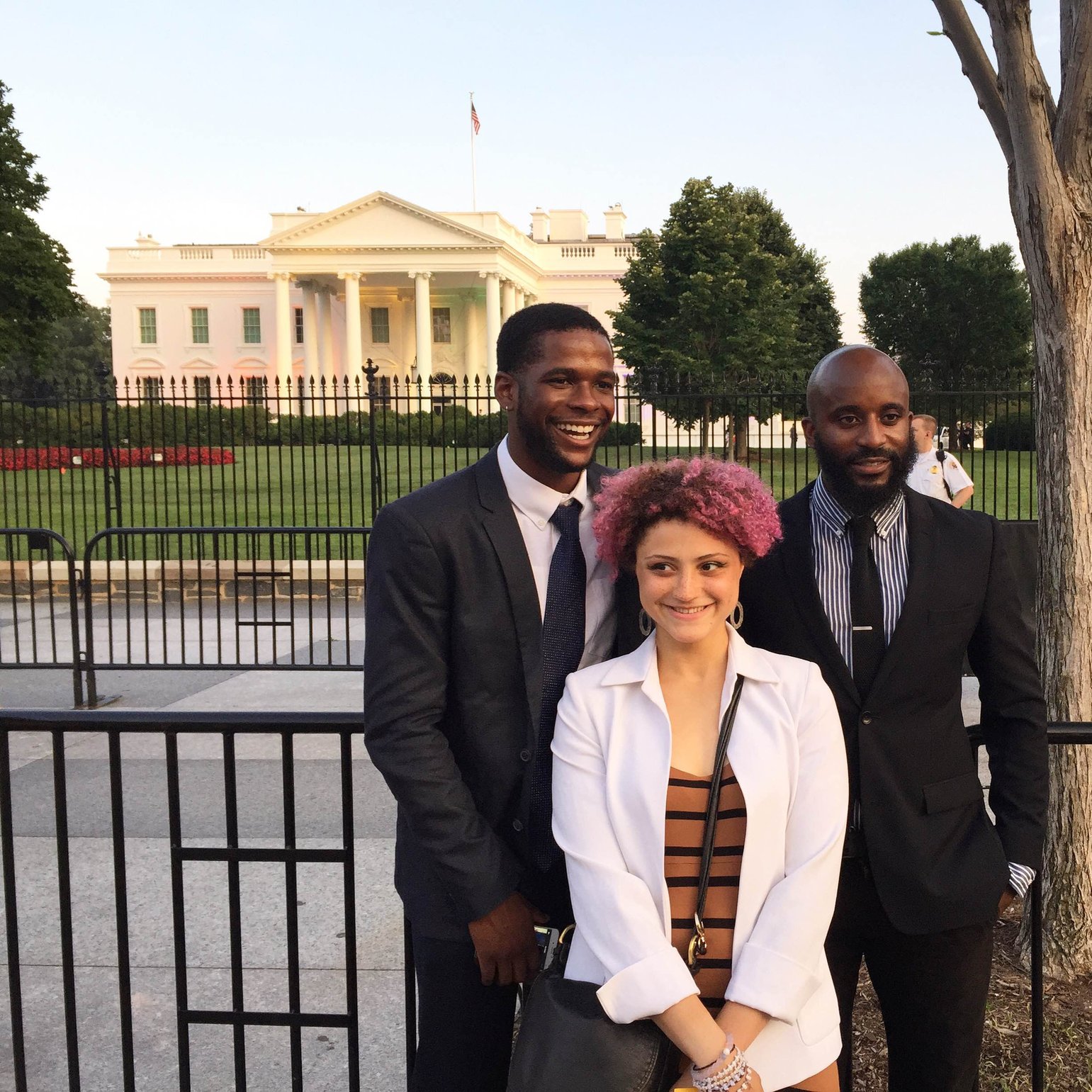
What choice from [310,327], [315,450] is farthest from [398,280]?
[315,450]

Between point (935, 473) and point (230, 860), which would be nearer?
point (230, 860)

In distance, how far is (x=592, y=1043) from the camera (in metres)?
1.89

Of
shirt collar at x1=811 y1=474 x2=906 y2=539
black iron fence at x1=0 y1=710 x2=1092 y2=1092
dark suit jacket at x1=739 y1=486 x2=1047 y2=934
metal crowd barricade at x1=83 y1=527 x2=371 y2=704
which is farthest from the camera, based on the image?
metal crowd barricade at x1=83 y1=527 x2=371 y2=704

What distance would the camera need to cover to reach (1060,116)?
3.70 metres

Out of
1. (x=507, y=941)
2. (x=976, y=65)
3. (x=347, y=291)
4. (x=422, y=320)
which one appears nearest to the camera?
(x=507, y=941)

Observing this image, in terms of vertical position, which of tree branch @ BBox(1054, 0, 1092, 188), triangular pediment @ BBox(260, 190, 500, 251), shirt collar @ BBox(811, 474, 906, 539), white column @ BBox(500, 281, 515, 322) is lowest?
shirt collar @ BBox(811, 474, 906, 539)

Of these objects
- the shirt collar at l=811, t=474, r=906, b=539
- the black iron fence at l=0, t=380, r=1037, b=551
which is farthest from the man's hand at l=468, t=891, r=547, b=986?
the black iron fence at l=0, t=380, r=1037, b=551

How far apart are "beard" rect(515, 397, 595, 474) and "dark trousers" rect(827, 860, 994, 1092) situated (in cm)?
103

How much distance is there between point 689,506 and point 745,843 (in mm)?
622

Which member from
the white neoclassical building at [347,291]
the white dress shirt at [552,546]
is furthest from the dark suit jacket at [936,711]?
the white neoclassical building at [347,291]

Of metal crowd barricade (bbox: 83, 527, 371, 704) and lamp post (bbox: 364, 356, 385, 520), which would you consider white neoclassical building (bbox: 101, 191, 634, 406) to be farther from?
lamp post (bbox: 364, 356, 385, 520)

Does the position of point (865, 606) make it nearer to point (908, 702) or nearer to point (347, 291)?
point (908, 702)

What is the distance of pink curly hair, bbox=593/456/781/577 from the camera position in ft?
6.70

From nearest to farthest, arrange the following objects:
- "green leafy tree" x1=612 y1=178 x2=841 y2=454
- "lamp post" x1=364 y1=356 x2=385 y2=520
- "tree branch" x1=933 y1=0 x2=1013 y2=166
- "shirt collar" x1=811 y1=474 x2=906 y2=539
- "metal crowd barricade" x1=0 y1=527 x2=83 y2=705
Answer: "shirt collar" x1=811 y1=474 x2=906 y2=539, "tree branch" x1=933 y1=0 x2=1013 y2=166, "metal crowd barricade" x1=0 y1=527 x2=83 y2=705, "lamp post" x1=364 y1=356 x2=385 y2=520, "green leafy tree" x1=612 y1=178 x2=841 y2=454
